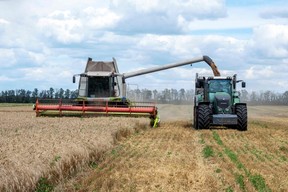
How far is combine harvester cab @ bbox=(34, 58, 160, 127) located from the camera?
27.2 m

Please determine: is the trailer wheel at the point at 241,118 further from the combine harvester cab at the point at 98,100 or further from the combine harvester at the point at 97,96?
the combine harvester at the point at 97,96

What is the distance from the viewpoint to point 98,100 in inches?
1177

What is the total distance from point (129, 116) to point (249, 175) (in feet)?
A: 51.4

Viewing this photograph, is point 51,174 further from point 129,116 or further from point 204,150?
point 129,116

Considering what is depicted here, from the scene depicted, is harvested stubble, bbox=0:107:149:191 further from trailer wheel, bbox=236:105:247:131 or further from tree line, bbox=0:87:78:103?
tree line, bbox=0:87:78:103

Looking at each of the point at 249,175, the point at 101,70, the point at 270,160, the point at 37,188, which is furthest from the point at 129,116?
the point at 37,188

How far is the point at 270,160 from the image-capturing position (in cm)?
1430

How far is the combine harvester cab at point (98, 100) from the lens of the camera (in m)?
27.2

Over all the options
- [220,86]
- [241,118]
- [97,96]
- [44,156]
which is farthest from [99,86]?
[44,156]

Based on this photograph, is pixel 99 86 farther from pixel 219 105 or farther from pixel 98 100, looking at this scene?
pixel 219 105

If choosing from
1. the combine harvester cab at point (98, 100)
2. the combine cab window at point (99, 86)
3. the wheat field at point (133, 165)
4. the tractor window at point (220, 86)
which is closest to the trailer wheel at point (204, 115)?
the tractor window at point (220, 86)

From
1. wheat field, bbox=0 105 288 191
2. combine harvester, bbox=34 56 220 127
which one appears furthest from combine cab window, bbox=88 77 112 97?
wheat field, bbox=0 105 288 191

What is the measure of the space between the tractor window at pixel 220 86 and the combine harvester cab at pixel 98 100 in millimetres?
3142

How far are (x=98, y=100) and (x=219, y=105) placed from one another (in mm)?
7972
